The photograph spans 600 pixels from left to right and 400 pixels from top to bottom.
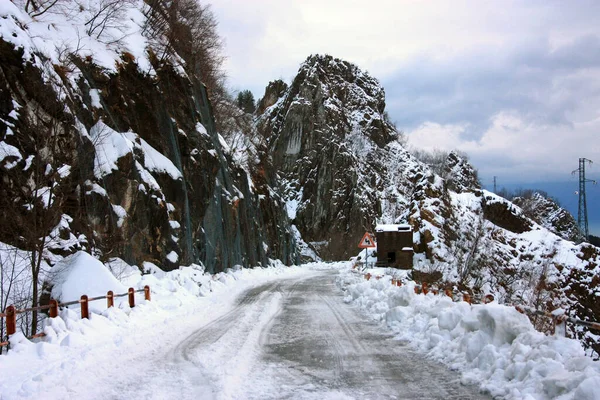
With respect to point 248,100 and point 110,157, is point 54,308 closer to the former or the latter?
point 110,157

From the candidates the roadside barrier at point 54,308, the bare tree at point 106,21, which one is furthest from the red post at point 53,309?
the bare tree at point 106,21

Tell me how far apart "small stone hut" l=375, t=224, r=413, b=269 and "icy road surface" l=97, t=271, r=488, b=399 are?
29.5 meters

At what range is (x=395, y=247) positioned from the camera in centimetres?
4009

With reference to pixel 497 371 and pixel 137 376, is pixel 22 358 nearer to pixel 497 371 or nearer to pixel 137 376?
pixel 137 376

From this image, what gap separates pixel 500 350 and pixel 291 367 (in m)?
3.16

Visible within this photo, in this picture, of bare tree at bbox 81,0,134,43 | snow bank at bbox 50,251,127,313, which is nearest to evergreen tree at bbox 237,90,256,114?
bare tree at bbox 81,0,134,43

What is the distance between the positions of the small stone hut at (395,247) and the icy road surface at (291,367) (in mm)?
29487

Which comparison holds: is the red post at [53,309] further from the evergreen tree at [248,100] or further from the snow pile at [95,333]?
the evergreen tree at [248,100]

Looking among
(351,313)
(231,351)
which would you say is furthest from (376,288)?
(231,351)

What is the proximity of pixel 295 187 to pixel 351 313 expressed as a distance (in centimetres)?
8222

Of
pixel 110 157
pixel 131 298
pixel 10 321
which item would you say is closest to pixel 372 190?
pixel 110 157

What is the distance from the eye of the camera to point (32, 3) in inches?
678

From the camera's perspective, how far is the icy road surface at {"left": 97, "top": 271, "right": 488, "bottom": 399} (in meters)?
5.68

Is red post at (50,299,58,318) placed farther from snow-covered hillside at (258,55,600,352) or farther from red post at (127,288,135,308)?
snow-covered hillside at (258,55,600,352)
